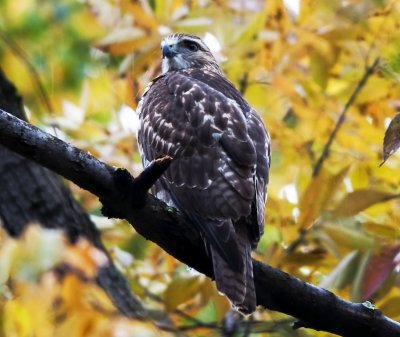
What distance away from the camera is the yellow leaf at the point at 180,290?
15.9 ft

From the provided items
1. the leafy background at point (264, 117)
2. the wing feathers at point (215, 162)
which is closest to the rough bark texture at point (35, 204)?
the leafy background at point (264, 117)

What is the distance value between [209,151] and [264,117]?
1296 mm

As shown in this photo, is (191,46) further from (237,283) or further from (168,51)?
(237,283)

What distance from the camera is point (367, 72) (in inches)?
219

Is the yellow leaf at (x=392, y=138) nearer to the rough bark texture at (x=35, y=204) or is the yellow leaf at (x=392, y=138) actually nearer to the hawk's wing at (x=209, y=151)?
the hawk's wing at (x=209, y=151)

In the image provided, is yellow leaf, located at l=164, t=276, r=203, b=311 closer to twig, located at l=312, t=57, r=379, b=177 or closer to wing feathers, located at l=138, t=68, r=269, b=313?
wing feathers, located at l=138, t=68, r=269, b=313

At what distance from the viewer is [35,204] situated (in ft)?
18.2

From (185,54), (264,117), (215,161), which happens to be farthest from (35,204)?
(185,54)

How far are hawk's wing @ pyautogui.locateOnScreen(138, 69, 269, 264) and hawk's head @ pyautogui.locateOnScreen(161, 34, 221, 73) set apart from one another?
897 mm

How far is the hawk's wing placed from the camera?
4453mm

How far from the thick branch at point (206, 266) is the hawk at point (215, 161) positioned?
11 centimetres

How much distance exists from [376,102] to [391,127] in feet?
9.54

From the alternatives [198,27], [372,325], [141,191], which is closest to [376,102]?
[198,27]

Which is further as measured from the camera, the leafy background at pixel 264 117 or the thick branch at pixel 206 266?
the leafy background at pixel 264 117
